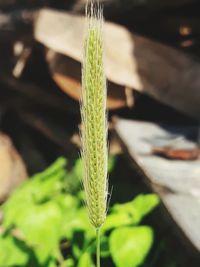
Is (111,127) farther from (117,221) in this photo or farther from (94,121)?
(94,121)

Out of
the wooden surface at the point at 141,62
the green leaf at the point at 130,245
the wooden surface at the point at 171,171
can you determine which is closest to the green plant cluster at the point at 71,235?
the green leaf at the point at 130,245

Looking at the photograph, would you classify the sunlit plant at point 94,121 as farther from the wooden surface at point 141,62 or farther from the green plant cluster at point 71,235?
the wooden surface at point 141,62

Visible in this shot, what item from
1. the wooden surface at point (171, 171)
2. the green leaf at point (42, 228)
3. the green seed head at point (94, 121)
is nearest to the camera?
the green seed head at point (94, 121)

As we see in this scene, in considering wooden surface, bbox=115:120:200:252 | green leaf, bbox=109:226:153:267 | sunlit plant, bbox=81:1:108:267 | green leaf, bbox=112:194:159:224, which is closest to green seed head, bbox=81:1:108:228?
sunlit plant, bbox=81:1:108:267

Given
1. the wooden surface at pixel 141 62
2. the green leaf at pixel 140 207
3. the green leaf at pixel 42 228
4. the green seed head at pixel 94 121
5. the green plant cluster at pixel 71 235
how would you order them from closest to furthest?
the green seed head at pixel 94 121, the green plant cluster at pixel 71 235, the green leaf at pixel 140 207, the green leaf at pixel 42 228, the wooden surface at pixel 141 62

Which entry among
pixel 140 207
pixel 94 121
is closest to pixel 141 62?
pixel 140 207

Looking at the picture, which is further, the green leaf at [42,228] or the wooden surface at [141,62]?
the wooden surface at [141,62]
